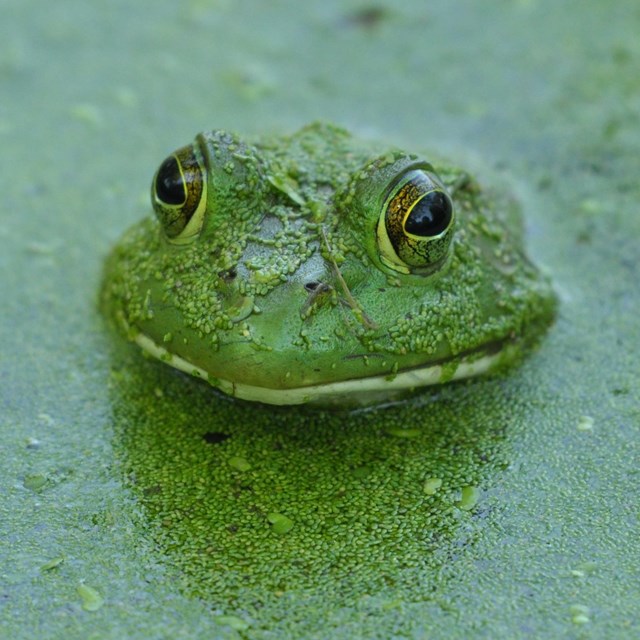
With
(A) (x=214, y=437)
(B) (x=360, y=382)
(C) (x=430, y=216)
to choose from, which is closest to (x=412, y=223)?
(C) (x=430, y=216)

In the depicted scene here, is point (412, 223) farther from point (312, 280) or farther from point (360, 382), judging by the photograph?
point (360, 382)

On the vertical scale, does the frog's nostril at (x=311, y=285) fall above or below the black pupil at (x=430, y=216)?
below

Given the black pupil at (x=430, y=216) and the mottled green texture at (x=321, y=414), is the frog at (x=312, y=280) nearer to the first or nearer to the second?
the black pupil at (x=430, y=216)

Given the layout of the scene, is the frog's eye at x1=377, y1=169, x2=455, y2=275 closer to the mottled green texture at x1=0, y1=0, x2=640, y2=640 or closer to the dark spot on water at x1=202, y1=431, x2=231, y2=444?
the mottled green texture at x1=0, y1=0, x2=640, y2=640

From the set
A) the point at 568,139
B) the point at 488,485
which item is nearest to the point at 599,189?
the point at 568,139

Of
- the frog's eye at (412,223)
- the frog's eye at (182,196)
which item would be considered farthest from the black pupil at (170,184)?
the frog's eye at (412,223)

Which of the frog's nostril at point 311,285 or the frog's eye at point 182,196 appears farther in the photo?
the frog's eye at point 182,196
